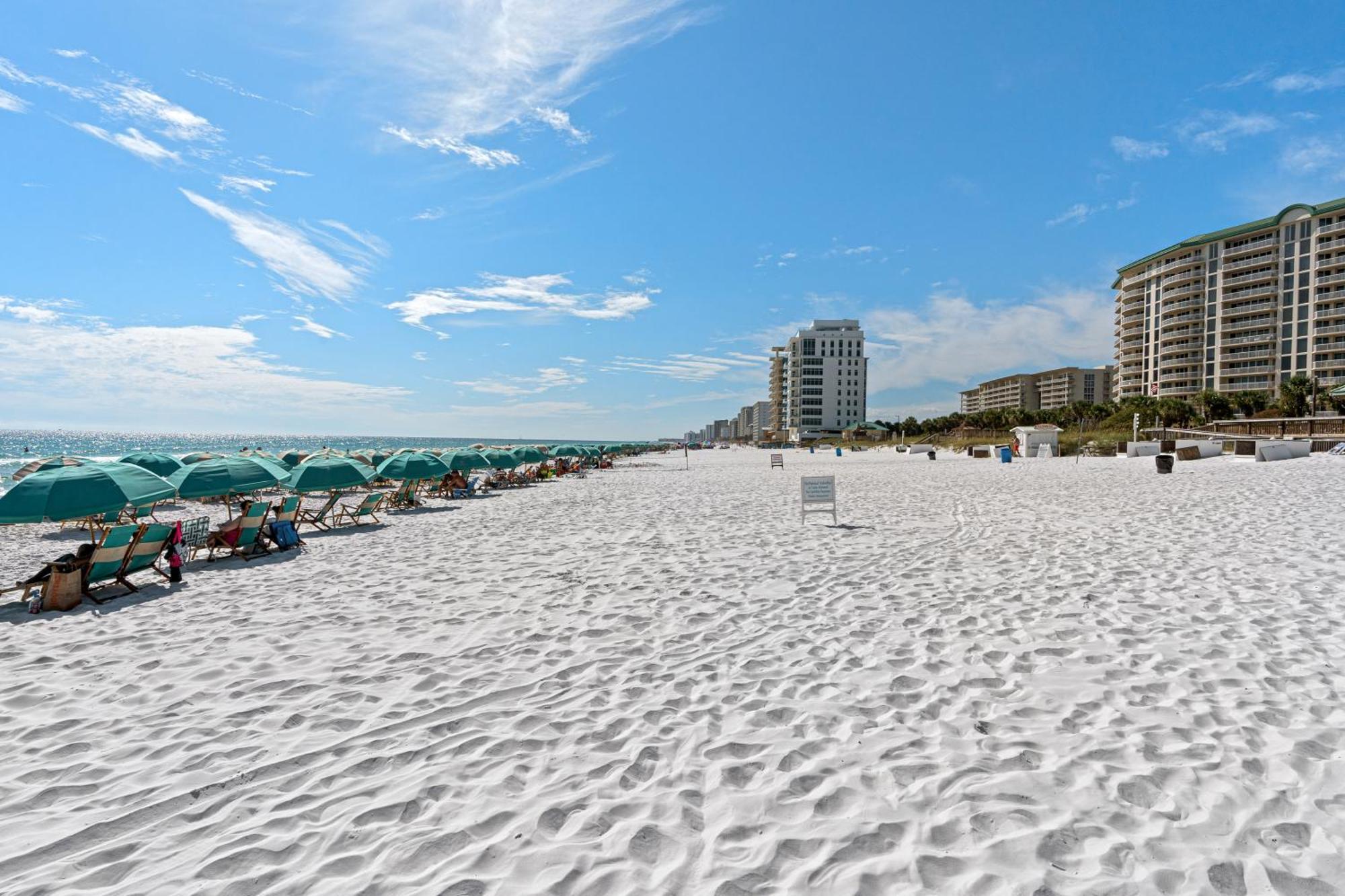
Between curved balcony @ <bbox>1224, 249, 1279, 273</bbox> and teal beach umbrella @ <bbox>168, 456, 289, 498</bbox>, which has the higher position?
curved balcony @ <bbox>1224, 249, 1279, 273</bbox>

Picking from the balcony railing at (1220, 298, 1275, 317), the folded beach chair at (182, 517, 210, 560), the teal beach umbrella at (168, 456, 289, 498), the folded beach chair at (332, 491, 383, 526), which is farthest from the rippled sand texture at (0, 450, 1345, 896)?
the balcony railing at (1220, 298, 1275, 317)

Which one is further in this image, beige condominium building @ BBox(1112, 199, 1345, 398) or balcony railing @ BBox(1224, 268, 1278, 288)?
balcony railing @ BBox(1224, 268, 1278, 288)

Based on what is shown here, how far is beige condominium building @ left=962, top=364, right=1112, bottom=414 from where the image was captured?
150250 millimetres

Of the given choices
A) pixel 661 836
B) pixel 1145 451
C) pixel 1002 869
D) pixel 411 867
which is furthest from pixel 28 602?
pixel 1145 451

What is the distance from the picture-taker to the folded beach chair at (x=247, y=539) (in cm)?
986

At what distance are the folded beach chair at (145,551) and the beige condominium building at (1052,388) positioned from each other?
157815 mm

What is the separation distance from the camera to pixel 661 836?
112 inches

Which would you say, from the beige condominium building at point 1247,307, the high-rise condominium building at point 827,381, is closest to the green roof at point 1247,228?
the beige condominium building at point 1247,307

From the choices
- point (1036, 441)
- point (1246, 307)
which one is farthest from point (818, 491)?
point (1246, 307)

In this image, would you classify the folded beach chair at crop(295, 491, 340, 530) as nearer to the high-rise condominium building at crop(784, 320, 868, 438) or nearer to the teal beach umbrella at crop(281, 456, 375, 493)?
the teal beach umbrella at crop(281, 456, 375, 493)

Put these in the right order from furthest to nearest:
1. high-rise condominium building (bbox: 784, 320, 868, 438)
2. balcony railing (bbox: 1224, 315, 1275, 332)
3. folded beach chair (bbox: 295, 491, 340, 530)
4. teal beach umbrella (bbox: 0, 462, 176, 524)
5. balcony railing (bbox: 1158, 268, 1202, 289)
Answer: high-rise condominium building (bbox: 784, 320, 868, 438) < balcony railing (bbox: 1158, 268, 1202, 289) < balcony railing (bbox: 1224, 315, 1275, 332) < folded beach chair (bbox: 295, 491, 340, 530) < teal beach umbrella (bbox: 0, 462, 176, 524)

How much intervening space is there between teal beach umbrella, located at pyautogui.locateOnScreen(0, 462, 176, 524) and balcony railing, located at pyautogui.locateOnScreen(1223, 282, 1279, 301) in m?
104

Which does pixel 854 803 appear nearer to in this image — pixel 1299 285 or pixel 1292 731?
pixel 1292 731

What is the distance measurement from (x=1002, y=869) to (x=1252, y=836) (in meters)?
1.20
